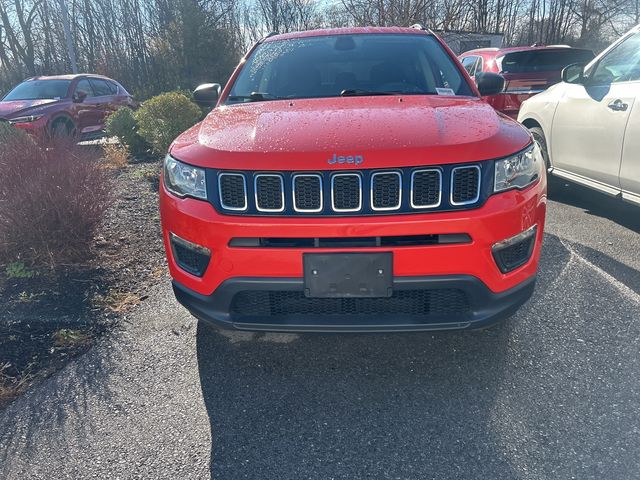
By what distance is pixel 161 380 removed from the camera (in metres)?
2.50

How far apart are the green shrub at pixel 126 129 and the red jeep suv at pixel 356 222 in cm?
723

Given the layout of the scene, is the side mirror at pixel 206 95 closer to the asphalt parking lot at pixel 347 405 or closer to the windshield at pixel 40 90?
the asphalt parking lot at pixel 347 405

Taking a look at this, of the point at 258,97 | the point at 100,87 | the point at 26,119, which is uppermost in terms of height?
the point at 258,97

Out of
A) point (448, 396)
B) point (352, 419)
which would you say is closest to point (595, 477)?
point (448, 396)

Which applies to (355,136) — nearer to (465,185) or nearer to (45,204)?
(465,185)

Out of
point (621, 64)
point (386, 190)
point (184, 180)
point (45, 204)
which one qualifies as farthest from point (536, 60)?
point (45, 204)

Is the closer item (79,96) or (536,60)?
(536,60)

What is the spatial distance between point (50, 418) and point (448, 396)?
6.31 feet

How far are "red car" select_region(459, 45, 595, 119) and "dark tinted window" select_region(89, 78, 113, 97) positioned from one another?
8.71 metres

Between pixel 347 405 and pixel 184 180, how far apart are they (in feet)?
4.42

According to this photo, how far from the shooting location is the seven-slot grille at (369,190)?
2.05 metres

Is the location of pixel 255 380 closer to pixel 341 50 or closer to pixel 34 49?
pixel 341 50

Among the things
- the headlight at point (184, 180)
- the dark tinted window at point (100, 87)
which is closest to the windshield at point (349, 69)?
the headlight at point (184, 180)

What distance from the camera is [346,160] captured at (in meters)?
2.04
